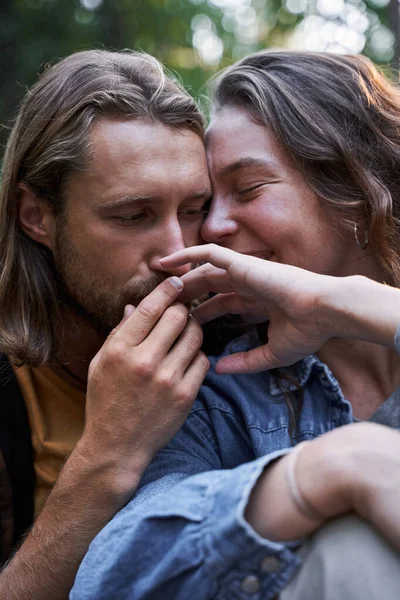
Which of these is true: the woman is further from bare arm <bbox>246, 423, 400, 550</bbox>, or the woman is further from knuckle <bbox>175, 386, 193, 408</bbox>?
knuckle <bbox>175, 386, 193, 408</bbox>

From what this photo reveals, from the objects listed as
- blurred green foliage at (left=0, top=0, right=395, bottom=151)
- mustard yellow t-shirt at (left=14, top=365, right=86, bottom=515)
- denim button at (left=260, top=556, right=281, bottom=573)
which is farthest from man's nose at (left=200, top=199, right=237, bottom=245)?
blurred green foliage at (left=0, top=0, right=395, bottom=151)

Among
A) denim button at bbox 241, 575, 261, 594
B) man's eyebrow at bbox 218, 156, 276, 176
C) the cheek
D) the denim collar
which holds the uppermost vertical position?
man's eyebrow at bbox 218, 156, 276, 176

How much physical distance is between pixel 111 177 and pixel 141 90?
0.41 meters

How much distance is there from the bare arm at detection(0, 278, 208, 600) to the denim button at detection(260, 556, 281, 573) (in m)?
0.76

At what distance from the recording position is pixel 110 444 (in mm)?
2107

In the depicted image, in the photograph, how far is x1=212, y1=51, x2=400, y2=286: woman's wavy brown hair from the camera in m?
2.53

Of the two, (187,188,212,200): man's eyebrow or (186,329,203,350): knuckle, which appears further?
(187,188,212,200): man's eyebrow

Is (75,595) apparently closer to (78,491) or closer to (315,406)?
(78,491)

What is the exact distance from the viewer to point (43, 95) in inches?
112

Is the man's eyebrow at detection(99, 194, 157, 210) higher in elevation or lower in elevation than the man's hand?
higher

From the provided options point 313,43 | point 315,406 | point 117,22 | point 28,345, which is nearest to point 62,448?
point 28,345

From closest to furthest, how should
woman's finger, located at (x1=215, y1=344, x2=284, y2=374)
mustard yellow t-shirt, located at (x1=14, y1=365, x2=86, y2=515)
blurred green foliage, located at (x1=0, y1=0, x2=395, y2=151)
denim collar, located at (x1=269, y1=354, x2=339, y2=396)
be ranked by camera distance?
woman's finger, located at (x1=215, y1=344, x2=284, y2=374)
denim collar, located at (x1=269, y1=354, x2=339, y2=396)
mustard yellow t-shirt, located at (x1=14, y1=365, x2=86, y2=515)
blurred green foliage, located at (x1=0, y1=0, x2=395, y2=151)

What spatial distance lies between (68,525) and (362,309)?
1097mm

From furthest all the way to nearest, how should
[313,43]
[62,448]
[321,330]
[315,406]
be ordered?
[313,43] → [62,448] → [315,406] → [321,330]
